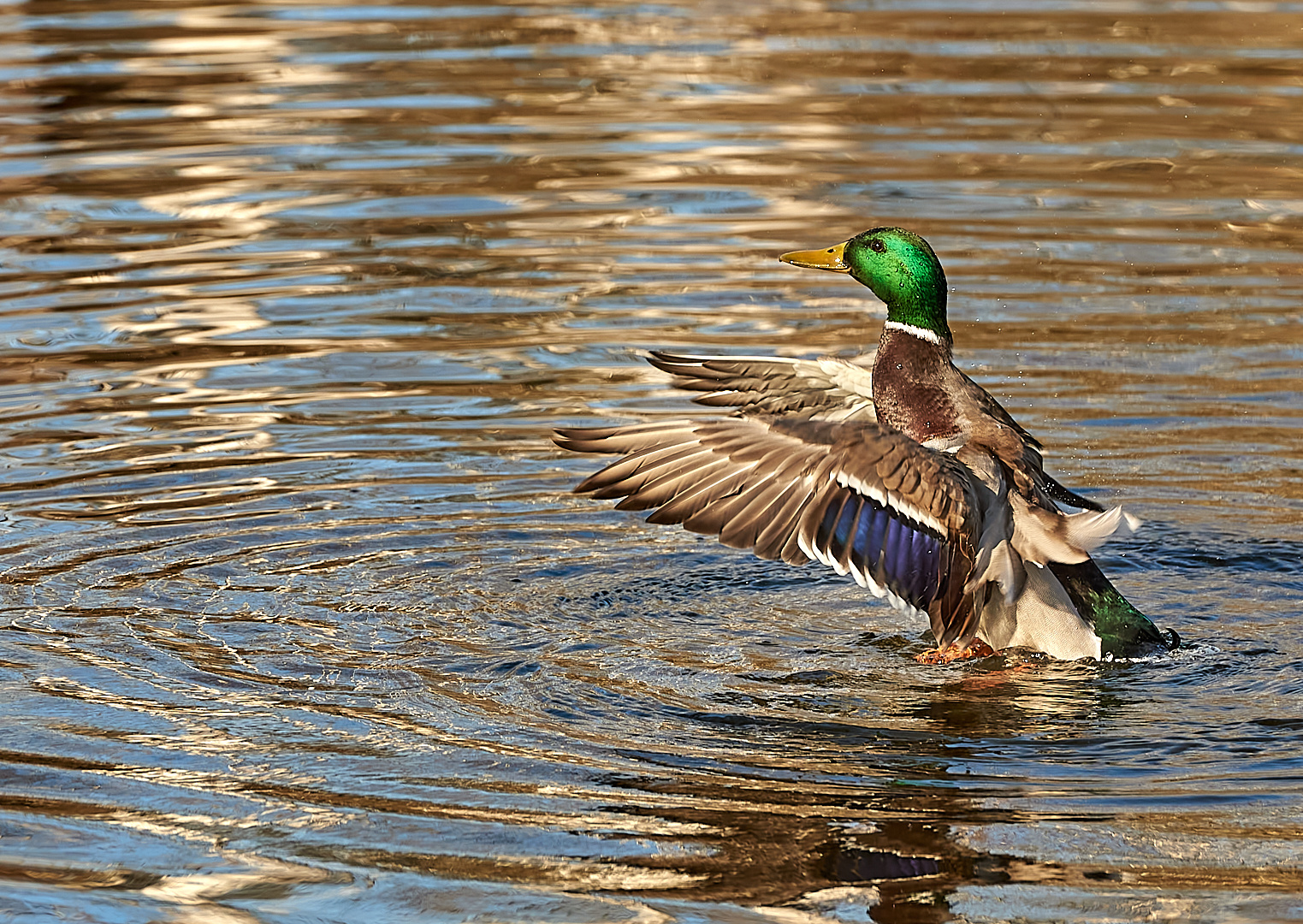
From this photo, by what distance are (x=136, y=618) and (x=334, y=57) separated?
34.3 ft

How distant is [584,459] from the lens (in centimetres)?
884

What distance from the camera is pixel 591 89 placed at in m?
15.7

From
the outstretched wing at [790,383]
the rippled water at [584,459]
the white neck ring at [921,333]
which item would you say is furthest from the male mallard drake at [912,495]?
the outstretched wing at [790,383]

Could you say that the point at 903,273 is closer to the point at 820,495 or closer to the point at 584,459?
the point at 820,495

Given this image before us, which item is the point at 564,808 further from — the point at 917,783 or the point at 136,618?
the point at 136,618

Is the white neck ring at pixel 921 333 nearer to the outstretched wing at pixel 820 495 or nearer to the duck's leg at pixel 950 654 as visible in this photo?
the outstretched wing at pixel 820 495

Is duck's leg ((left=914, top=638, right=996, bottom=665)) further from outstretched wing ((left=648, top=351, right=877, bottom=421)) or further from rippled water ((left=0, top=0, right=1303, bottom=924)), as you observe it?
outstretched wing ((left=648, top=351, right=877, bottom=421))

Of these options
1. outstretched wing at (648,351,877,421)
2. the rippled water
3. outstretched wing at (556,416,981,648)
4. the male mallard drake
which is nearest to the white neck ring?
the male mallard drake

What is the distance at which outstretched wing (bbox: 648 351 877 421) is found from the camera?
757cm

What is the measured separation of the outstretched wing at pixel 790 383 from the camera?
24.8 feet

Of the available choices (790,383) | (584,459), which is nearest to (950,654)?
(790,383)

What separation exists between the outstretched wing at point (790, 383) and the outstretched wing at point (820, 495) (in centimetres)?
112

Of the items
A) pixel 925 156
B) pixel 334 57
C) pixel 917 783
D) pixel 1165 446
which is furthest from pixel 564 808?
pixel 334 57

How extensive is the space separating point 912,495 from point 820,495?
11.3 inches
